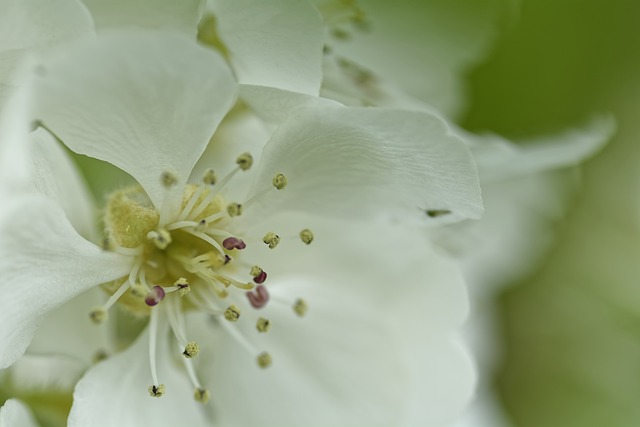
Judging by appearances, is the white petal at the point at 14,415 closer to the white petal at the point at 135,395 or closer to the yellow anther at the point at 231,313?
the white petal at the point at 135,395

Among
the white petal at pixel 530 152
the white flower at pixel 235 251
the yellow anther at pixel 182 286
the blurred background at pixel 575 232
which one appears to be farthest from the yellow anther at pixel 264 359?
the blurred background at pixel 575 232

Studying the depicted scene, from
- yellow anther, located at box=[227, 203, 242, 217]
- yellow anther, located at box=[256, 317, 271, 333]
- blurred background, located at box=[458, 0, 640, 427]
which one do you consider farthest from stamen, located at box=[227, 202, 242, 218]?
blurred background, located at box=[458, 0, 640, 427]

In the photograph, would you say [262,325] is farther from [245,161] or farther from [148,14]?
[148,14]

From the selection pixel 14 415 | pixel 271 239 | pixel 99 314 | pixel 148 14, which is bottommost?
pixel 14 415

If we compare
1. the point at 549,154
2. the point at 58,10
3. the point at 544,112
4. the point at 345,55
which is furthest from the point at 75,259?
the point at 544,112

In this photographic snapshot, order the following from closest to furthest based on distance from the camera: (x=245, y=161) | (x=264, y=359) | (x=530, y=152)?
1. (x=245, y=161)
2. (x=264, y=359)
3. (x=530, y=152)

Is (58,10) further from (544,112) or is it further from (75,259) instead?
(544,112)

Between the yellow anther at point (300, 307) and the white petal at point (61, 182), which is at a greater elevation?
the white petal at point (61, 182)

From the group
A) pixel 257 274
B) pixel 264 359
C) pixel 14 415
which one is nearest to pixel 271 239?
pixel 257 274
